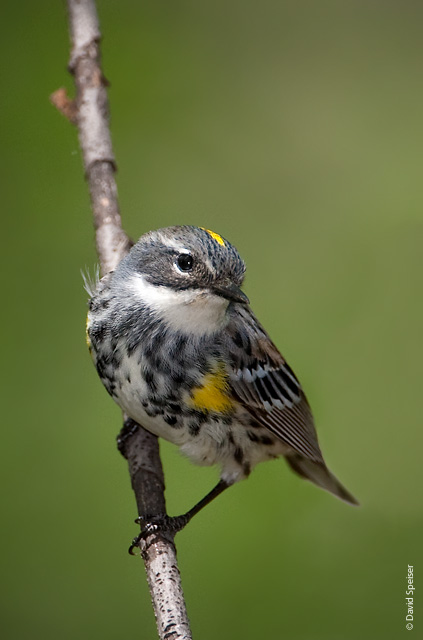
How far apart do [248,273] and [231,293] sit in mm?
2617

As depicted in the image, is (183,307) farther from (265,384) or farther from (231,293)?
(265,384)

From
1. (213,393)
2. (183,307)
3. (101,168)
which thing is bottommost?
(213,393)

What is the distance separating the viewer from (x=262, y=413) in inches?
163

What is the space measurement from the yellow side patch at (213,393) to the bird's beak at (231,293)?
44cm

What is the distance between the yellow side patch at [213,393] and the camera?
3.81 metres

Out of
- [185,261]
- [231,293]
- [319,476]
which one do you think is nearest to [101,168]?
[185,261]

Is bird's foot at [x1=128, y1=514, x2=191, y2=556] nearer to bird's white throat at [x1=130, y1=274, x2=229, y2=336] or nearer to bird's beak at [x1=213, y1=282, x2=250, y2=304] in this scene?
bird's white throat at [x1=130, y1=274, x2=229, y2=336]

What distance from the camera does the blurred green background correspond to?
16.2ft

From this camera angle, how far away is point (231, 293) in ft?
11.6

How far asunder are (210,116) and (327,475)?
11.9ft

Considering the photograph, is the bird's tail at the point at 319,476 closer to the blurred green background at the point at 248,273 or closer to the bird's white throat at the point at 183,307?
the blurred green background at the point at 248,273

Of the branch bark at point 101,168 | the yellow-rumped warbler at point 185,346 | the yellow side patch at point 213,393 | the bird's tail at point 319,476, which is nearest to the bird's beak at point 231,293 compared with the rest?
the yellow-rumped warbler at point 185,346

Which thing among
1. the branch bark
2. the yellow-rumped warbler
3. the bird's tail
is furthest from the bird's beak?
the bird's tail

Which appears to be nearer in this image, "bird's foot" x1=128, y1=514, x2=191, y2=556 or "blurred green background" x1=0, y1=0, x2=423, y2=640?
"bird's foot" x1=128, y1=514, x2=191, y2=556
